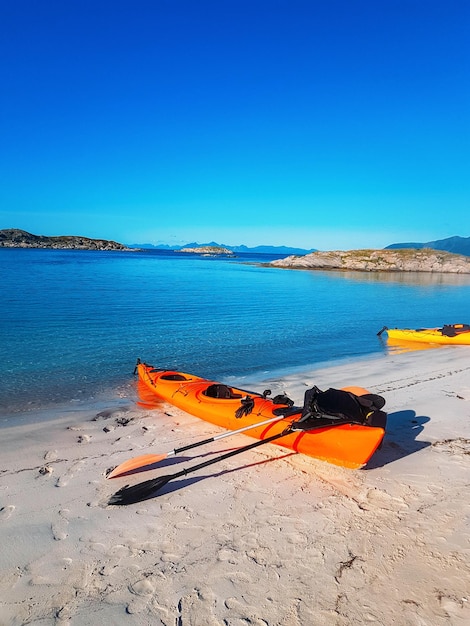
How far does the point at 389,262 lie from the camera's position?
76.8 meters

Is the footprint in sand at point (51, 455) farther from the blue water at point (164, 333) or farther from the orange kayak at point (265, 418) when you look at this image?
the orange kayak at point (265, 418)

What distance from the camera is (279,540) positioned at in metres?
4.20

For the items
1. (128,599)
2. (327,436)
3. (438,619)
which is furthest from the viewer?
(327,436)

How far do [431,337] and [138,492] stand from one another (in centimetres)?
1420

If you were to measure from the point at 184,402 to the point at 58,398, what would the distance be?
293 cm

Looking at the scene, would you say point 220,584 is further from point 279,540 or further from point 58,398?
point 58,398

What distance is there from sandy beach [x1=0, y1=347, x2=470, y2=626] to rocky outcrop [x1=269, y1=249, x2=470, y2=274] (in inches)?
2881

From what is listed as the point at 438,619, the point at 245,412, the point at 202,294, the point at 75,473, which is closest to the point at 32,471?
the point at 75,473

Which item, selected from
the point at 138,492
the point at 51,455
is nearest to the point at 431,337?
the point at 138,492

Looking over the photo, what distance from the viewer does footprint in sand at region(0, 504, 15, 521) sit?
14.7 feet

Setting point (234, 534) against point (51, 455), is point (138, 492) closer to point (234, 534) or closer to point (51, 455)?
point (234, 534)

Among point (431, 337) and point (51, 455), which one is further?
point (431, 337)

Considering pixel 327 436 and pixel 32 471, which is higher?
pixel 327 436

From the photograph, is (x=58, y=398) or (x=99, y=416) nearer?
(x=99, y=416)
